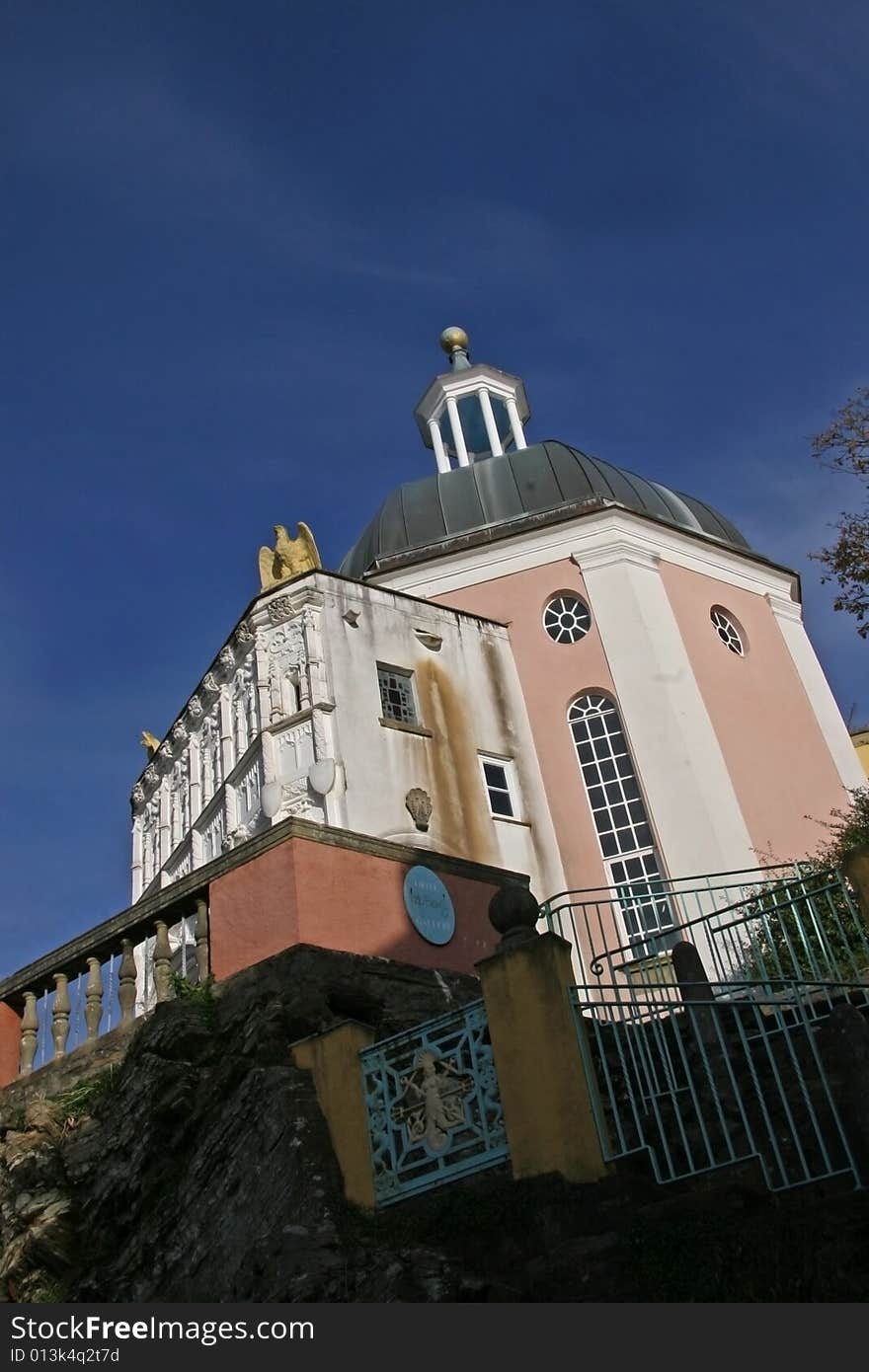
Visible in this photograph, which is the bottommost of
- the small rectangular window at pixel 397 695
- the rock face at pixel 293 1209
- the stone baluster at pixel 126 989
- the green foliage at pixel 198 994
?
the rock face at pixel 293 1209

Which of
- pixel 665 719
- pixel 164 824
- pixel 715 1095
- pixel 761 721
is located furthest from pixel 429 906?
pixel 164 824

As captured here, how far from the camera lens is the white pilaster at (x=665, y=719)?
20688mm

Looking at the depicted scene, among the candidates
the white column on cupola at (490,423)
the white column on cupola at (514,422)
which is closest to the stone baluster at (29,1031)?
the white column on cupola at (490,423)

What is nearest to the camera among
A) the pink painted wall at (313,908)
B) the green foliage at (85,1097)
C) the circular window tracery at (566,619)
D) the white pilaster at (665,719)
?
the green foliage at (85,1097)

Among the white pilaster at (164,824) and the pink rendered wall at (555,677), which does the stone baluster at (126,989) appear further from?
the white pilaster at (164,824)

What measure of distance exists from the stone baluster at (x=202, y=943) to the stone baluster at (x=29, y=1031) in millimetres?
2020

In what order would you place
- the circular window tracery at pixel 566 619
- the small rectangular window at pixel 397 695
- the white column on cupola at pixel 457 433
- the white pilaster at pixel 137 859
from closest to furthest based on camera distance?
the small rectangular window at pixel 397 695 → the circular window tracery at pixel 566 619 → the white pilaster at pixel 137 859 → the white column on cupola at pixel 457 433

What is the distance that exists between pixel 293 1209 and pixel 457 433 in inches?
1022

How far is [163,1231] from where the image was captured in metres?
9.45

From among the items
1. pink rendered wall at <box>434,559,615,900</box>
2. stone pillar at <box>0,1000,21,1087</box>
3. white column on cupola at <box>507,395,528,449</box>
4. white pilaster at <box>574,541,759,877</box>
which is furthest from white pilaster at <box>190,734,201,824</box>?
white column on cupola at <box>507,395,528,449</box>

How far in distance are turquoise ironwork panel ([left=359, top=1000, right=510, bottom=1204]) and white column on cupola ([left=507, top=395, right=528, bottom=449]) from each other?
24564mm

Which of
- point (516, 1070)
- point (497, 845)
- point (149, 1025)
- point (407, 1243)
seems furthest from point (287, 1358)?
point (497, 845)

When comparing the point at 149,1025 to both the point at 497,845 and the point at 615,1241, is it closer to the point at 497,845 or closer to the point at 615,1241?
the point at 615,1241

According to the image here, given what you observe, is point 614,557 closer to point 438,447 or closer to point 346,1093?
point 438,447
